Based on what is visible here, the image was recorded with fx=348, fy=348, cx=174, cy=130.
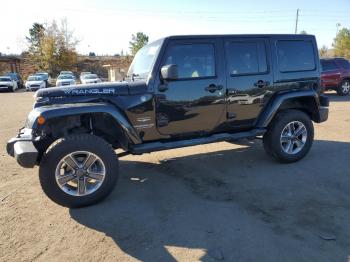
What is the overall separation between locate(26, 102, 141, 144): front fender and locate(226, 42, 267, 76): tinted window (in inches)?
70.5

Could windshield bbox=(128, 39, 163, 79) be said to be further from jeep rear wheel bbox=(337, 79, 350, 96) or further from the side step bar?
jeep rear wheel bbox=(337, 79, 350, 96)

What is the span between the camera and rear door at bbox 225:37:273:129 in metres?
5.17

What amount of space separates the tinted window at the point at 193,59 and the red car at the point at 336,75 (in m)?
11.8

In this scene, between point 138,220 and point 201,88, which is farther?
point 201,88

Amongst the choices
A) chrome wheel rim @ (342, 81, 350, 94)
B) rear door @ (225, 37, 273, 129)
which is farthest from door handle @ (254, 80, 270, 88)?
chrome wheel rim @ (342, 81, 350, 94)

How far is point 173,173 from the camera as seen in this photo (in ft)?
17.8

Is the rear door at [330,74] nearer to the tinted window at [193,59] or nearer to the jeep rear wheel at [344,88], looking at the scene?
the jeep rear wheel at [344,88]

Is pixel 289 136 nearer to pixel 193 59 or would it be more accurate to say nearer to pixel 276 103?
pixel 276 103

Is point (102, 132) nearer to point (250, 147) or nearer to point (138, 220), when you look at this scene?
point (138, 220)

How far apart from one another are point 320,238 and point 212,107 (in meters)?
2.37

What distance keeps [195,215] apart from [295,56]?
10.9 feet

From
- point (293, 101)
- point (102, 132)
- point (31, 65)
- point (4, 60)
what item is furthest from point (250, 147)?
point (31, 65)

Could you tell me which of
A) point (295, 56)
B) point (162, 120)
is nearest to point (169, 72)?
point (162, 120)

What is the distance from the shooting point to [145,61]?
516 cm
